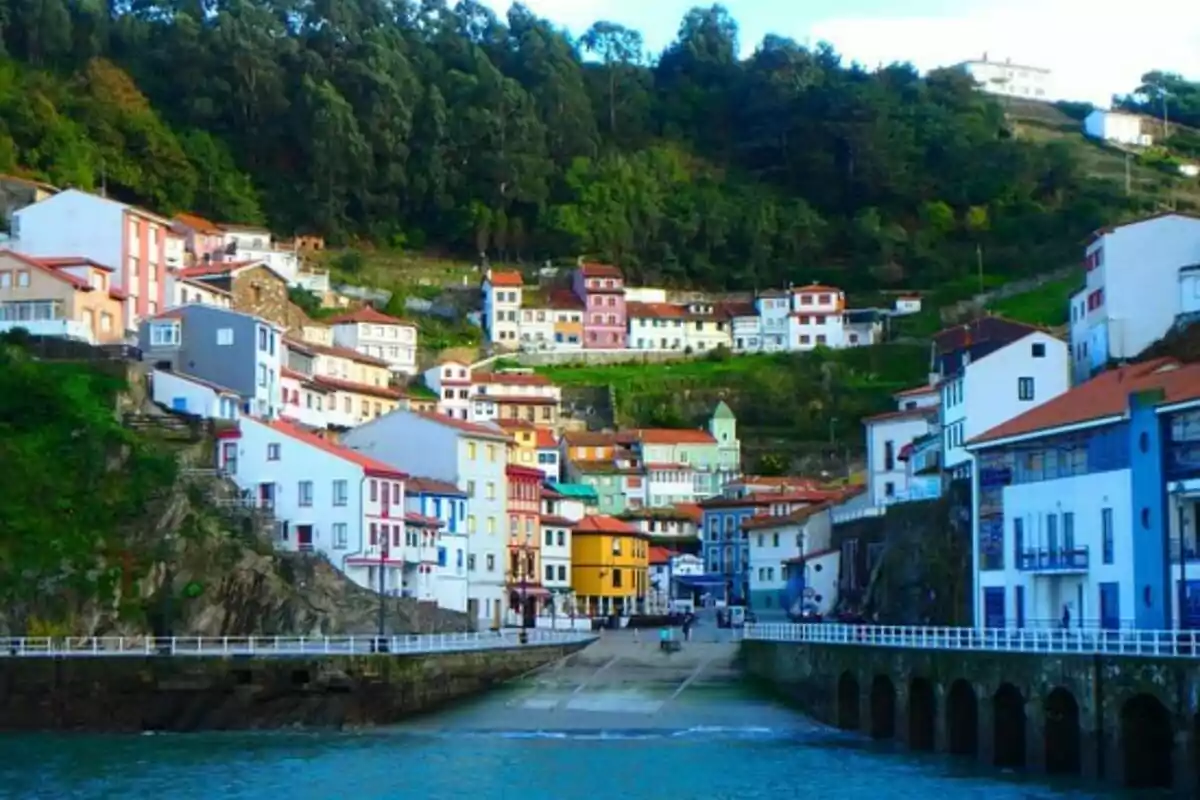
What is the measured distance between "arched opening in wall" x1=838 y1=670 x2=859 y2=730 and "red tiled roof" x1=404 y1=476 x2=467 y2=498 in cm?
2684

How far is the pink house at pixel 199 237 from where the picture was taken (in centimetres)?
12850

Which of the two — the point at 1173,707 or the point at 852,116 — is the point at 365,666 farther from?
the point at 852,116

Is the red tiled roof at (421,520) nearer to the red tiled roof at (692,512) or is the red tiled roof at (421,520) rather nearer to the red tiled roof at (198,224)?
the red tiled roof at (692,512)

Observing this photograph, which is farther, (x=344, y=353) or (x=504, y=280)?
(x=504, y=280)

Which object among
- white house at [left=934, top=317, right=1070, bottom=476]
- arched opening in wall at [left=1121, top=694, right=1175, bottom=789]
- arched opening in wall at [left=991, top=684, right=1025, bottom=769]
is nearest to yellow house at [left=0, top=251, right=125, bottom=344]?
white house at [left=934, top=317, right=1070, bottom=476]

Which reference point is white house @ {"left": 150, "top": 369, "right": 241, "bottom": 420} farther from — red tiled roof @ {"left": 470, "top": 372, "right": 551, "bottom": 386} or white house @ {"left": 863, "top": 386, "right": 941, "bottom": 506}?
red tiled roof @ {"left": 470, "top": 372, "right": 551, "bottom": 386}

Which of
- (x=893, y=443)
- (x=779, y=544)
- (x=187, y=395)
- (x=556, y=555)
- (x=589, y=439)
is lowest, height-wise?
(x=556, y=555)

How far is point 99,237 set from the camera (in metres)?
Result: 103

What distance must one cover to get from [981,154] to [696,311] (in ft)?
111

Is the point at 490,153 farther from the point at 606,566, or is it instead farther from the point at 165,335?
the point at 165,335

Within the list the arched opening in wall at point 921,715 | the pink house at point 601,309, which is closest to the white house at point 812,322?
the pink house at point 601,309

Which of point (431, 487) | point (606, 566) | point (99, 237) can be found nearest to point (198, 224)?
point (99, 237)

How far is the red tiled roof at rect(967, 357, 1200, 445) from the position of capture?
194 feet

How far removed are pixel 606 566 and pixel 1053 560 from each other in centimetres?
4856
